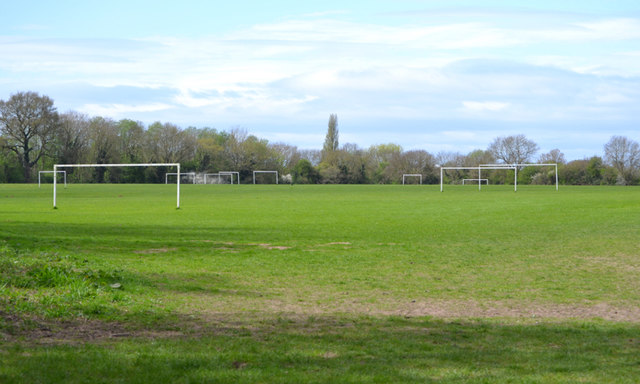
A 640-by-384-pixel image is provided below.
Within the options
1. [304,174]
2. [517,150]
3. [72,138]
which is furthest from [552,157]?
[72,138]

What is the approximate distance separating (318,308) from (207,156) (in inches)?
4137

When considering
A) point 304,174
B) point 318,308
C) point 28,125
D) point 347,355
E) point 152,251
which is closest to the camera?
point 347,355

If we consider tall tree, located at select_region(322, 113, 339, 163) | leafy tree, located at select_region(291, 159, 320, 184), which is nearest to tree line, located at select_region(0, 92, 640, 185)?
leafy tree, located at select_region(291, 159, 320, 184)

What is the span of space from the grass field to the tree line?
3296 inches

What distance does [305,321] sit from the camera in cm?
889

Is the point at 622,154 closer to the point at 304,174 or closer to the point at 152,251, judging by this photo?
the point at 304,174

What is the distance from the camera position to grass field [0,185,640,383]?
21.4 feet

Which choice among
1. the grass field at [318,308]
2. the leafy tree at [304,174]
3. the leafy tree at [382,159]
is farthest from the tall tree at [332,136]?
the grass field at [318,308]

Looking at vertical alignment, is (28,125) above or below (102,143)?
above

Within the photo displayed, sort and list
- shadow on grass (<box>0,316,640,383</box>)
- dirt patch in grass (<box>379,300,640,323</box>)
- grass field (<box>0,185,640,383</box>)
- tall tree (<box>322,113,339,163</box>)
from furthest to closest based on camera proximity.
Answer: tall tree (<box>322,113,339,163</box>) → dirt patch in grass (<box>379,300,640,323</box>) → grass field (<box>0,185,640,383</box>) → shadow on grass (<box>0,316,640,383</box>)

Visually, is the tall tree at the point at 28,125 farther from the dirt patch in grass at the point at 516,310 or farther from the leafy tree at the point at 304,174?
the dirt patch in grass at the point at 516,310

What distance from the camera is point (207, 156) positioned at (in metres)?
113

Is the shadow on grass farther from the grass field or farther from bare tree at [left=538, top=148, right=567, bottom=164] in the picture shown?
bare tree at [left=538, top=148, right=567, bottom=164]

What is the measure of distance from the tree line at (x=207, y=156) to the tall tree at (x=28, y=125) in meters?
0.13
